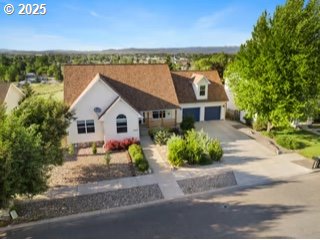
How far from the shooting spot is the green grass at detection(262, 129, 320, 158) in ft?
65.8

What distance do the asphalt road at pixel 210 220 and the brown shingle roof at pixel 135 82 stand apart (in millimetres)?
12478

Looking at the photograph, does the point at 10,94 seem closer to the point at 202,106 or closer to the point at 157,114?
the point at 157,114

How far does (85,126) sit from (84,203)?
9.23 metres

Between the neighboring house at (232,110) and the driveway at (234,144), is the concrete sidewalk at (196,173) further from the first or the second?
the neighboring house at (232,110)

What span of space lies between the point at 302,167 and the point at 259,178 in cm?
392

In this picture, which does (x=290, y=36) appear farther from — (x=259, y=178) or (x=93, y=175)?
(x=93, y=175)

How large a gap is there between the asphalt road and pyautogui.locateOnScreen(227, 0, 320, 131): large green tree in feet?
32.6

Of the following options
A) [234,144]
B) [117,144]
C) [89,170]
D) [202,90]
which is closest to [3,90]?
[117,144]

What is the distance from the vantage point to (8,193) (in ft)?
35.1

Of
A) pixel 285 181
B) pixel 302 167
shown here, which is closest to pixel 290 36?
pixel 302 167

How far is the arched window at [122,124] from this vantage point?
21.0 m

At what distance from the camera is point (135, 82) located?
25.4 meters

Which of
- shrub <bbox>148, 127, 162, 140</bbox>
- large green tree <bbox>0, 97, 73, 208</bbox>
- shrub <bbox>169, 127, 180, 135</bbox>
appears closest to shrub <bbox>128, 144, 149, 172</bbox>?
shrub <bbox>148, 127, 162, 140</bbox>

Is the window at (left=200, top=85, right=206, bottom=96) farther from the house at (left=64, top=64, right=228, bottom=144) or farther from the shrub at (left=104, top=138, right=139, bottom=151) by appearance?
the shrub at (left=104, top=138, right=139, bottom=151)
